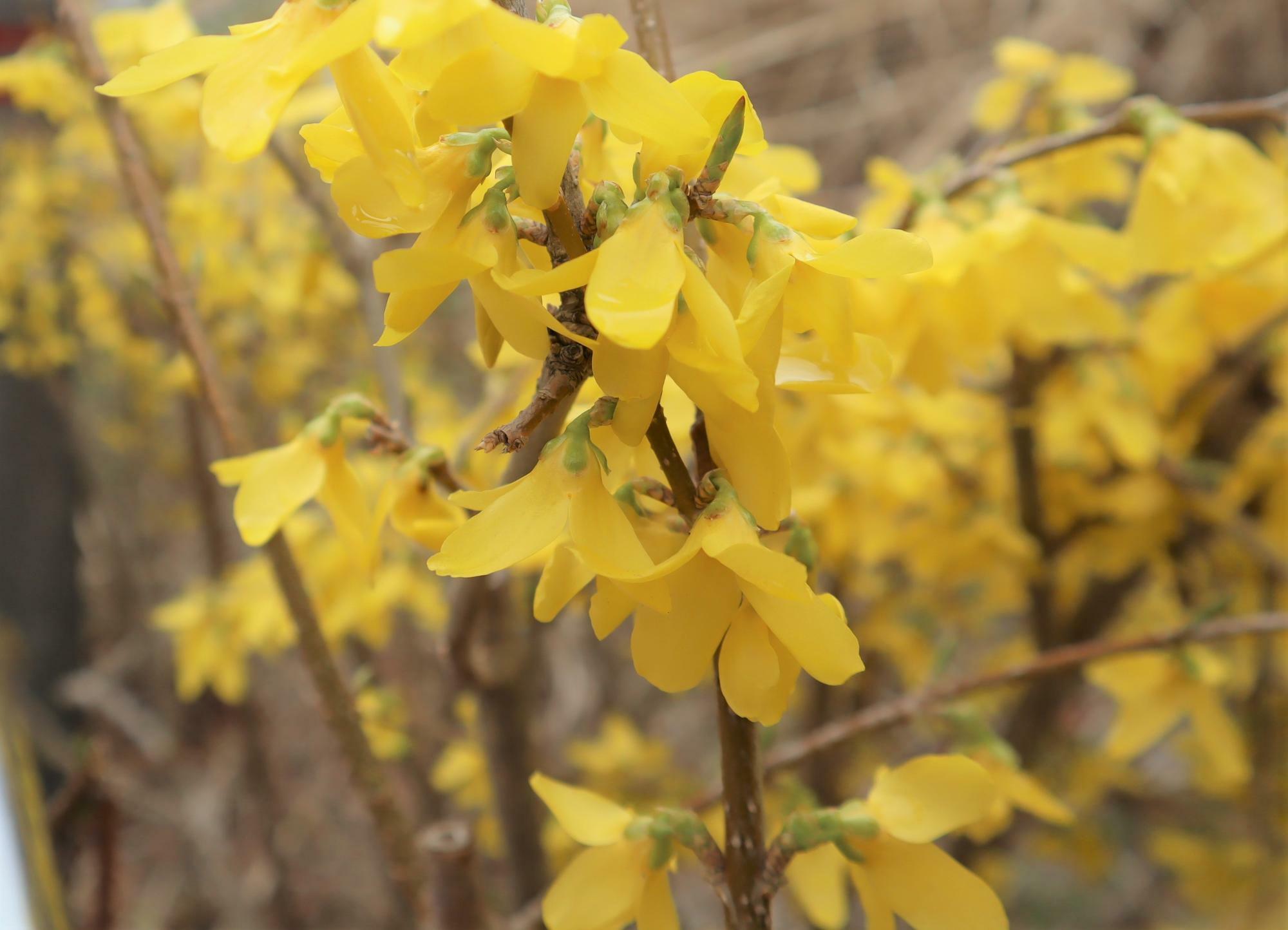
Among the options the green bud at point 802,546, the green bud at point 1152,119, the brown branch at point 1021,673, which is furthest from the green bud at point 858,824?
the green bud at point 1152,119

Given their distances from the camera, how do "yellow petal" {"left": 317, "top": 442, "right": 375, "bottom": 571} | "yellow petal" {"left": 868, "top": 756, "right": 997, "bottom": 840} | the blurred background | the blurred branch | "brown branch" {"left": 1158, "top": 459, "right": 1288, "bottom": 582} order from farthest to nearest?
the blurred background → "brown branch" {"left": 1158, "top": 459, "right": 1288, "bottom": 582} → the blurred branch → "yellow petal" {"left": 317, "top": 442, "right": 375, "bottom": 571} → "yellow petal" {"left": 868, "top": 756, "right": 997, "bottom": 840}

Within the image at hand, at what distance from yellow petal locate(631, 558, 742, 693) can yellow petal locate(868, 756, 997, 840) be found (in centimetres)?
13

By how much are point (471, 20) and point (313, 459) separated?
28 cm

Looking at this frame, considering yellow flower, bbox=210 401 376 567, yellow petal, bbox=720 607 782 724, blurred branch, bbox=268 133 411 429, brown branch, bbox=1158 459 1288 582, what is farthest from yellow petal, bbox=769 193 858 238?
brown branch, bbox=1158 459 1288 582

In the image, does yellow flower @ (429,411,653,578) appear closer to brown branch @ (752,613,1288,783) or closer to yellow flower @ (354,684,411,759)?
brown branch @ (752,613,1288,783)

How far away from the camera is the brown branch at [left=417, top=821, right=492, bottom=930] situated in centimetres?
61

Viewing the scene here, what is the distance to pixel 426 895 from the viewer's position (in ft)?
2.13

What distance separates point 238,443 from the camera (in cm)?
65

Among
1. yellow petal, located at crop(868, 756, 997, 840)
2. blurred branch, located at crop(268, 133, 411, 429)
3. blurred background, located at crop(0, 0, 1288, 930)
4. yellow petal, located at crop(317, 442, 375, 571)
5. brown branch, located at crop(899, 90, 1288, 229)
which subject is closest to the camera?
yellow petal, located at crop(868, 756, 997, 840)

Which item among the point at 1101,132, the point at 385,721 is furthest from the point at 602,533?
the point at 385,721

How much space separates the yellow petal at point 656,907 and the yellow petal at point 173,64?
36 cm

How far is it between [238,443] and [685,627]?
1.36 ft

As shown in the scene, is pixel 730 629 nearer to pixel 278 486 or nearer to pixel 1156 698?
pixel 278 486

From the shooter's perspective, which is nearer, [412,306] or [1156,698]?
[412,306]
